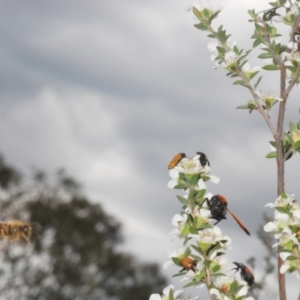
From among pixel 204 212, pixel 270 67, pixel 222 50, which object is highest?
pixel 222 50

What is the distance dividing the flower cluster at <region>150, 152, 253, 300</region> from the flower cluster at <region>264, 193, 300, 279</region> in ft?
0.68

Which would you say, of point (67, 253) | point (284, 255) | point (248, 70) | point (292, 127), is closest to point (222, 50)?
point (248, 70)

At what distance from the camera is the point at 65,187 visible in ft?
99.8

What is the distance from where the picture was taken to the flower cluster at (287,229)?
9.87 feet

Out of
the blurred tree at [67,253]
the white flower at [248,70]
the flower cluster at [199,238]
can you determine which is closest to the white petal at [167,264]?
the flower cluster at [199,238]

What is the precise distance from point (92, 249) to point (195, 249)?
92.7 feet

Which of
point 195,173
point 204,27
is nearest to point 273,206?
point 195,173

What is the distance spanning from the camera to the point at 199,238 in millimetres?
3010

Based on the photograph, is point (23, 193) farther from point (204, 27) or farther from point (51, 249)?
point (204, 27)

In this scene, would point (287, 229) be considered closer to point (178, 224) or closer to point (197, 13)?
point (178, 224)

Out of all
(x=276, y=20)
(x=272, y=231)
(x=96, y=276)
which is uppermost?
(x=96, y=276)

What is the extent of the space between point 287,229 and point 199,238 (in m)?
0.39

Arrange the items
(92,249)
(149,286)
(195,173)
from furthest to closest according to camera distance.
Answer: (92,249) < (149,286) < (195,173)

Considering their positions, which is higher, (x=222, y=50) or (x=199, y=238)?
(x=222, y=50)
